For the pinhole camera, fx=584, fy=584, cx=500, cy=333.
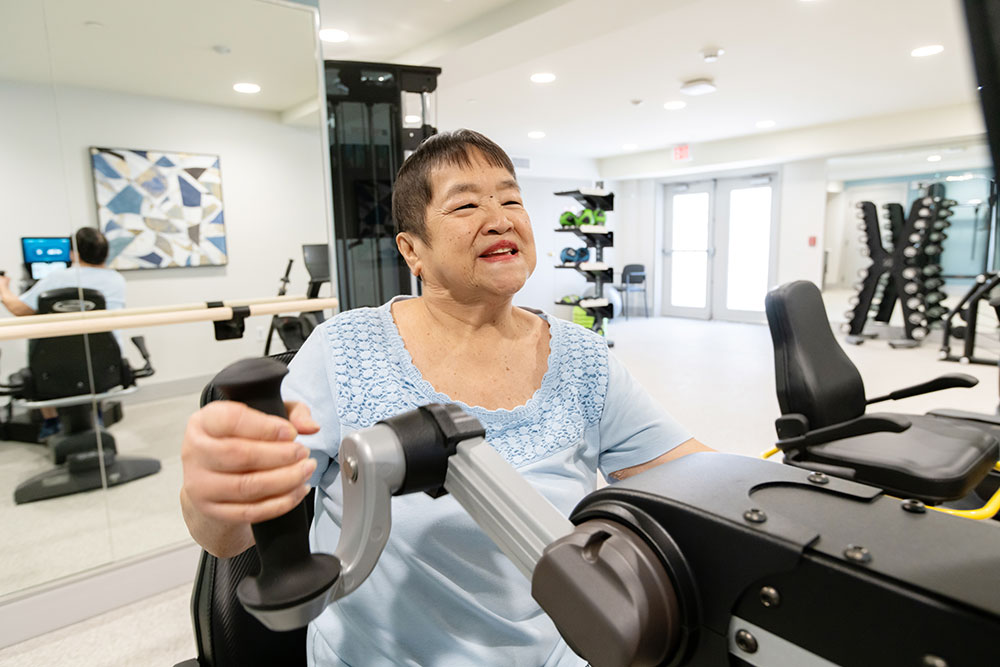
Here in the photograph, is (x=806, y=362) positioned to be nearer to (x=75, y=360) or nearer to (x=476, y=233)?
(x=476, y=233)

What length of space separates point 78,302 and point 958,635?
2.72 metres

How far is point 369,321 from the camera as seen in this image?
106 centimetres

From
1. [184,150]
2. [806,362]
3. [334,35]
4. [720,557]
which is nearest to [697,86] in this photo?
[334,35]

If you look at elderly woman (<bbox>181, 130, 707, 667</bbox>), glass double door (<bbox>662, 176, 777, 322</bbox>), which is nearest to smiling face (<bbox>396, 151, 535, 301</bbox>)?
elderly woman (<bbox>181, 130, 707, 667</bbox>)

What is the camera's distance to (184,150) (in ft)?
8.39

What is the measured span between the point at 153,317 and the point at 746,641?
2.31 metres

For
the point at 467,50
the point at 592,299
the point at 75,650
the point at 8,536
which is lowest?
the point at 75,650

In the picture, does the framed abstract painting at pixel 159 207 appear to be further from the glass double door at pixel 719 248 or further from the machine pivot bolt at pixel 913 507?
the glass double door at pixel 719 248

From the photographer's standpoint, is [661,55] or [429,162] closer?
[429,162]

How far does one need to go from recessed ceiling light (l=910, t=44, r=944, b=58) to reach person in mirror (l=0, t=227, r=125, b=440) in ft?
18.4

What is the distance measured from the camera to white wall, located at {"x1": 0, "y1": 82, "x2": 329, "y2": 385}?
2.14 metres

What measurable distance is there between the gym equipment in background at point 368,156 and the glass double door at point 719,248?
7257mm

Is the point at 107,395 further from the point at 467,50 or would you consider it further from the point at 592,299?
the point at 592,299

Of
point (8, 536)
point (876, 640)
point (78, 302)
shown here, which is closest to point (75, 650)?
point (8, 536)
